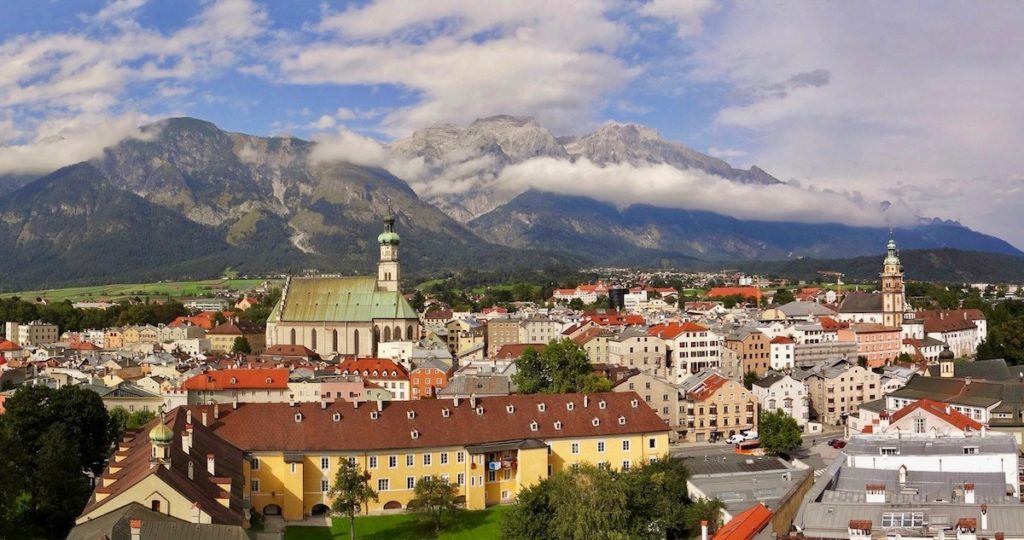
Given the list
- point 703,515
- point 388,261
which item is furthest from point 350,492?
point 388,261

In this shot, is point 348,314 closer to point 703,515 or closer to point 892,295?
point 892,295

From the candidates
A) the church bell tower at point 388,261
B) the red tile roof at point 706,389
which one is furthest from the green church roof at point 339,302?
the red tile roof at point 706,389

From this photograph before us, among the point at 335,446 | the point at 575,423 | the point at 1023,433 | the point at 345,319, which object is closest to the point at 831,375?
the point at 1023,433

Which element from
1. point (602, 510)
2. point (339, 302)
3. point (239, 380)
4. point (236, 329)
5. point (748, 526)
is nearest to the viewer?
point (748, 526)

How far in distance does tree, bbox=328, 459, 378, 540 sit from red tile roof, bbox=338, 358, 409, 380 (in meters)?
46.0

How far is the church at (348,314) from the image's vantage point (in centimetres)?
13388

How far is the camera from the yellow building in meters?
56.9

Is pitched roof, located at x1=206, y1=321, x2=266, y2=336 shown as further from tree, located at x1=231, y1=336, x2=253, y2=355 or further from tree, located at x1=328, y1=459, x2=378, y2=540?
tree, located at x1=328, y1=459, x2=378, y2=540

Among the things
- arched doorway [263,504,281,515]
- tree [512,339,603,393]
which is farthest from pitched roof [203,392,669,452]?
tree [512,339,603,393]

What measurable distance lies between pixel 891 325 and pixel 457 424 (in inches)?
3838

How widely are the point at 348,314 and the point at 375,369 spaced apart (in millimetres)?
32586

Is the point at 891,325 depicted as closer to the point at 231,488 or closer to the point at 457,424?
the point at 457,424

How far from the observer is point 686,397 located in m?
87.1

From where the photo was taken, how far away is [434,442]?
196 ft
